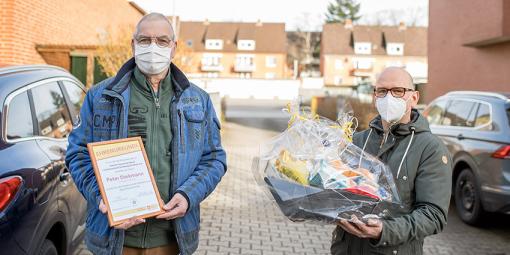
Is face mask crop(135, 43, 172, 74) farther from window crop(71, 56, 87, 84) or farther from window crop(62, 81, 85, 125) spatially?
window crop(71, 56, 87, 84)

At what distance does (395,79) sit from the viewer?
2584mm

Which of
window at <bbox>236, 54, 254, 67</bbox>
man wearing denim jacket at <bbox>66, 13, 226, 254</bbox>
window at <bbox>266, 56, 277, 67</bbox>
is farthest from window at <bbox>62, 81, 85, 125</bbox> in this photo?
window at <bbox>266, 56, 277, 67</bbox>

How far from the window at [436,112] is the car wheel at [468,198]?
1401mm

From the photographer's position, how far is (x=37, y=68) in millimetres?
3996

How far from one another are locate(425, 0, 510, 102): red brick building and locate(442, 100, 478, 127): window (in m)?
5.60

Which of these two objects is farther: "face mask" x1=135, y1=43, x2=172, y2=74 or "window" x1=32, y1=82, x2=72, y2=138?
"window" x1=32, y1=82, x2=72, y2=138

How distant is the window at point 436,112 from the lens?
8.41 meters

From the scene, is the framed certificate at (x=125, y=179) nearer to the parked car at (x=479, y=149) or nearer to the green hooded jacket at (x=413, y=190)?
the green hooded jacket at (x=413, y=190)

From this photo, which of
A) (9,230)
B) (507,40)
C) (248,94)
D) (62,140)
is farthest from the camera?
(248,94)

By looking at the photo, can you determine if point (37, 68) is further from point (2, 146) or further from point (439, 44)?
point (439, 44)

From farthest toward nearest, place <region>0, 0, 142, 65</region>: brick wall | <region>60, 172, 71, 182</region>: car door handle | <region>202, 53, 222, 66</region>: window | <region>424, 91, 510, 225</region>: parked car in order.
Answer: <region>202, 53, 222, 66</region>: window
<region>0, 0, 142, 65</region>: brick wall
<region>424, 91, 510, 225</region>: parked car
<region>60, 172, 71, 182</region>: car door handle

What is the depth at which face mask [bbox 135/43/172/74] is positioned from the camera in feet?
8.63

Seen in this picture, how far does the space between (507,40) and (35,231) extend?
12844mm

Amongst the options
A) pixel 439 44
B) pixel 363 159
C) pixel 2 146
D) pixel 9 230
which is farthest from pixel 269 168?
pixel 439 44
